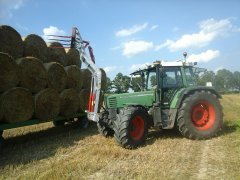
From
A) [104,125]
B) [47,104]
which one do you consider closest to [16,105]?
[47,104]

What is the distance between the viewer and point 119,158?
6945 millimetres

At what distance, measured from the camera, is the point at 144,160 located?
6.75 metres

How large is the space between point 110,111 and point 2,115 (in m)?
2.74

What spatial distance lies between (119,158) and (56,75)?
12.7 ft

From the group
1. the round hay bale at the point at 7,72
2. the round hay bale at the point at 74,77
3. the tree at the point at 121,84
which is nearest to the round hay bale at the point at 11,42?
the round hay bale at the point at 7,72

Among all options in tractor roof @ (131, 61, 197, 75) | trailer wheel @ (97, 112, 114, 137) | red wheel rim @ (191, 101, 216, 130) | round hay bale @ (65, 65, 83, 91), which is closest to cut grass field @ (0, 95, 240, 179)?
trailer wheel @ (97, 112, 114, 137)

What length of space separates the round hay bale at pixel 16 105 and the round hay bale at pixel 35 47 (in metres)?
1.22

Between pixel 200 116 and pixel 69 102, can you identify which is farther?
pixel 69 102

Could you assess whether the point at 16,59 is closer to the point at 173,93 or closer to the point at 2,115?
the point at 2,115

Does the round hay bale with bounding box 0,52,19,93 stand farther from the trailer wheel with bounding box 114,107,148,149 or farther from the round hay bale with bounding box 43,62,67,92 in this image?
the trailer wheel with bounding box 114,107,148,149

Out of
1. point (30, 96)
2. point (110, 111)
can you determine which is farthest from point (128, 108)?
point (30, 96)

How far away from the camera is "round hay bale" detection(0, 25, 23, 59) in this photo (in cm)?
822

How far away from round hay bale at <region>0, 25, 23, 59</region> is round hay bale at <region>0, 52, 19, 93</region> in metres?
0.44

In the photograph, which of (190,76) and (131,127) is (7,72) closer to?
(131,127)
